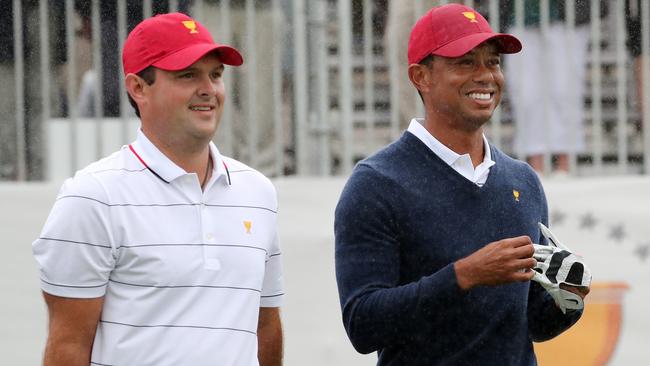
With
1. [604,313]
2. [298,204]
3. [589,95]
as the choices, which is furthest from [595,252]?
[298,204]

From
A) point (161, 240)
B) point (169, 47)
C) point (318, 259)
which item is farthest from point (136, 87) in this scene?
point (318, 259)

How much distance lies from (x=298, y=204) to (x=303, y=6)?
2.85 feet

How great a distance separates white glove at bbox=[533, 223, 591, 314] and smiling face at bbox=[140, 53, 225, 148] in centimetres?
85

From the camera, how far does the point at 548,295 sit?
3.35 meters

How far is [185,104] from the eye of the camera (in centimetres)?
306

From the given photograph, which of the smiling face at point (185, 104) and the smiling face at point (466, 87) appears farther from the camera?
the smiling face at point (466, 87)

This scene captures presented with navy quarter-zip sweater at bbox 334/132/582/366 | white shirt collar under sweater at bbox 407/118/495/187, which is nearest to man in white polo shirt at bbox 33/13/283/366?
navy quarter-zip sweater at bbox 334/132/582/366

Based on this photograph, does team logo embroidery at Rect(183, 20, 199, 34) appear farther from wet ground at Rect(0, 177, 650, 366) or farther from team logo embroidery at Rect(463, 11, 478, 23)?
wet ground at Rect(0, 177, 650, 366)

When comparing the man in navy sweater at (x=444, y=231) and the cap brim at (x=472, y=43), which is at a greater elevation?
the cap brim at (x=472, y=43)

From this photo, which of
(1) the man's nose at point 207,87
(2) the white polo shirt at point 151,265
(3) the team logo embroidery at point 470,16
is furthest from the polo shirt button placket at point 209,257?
(3) the team logo embroidery at point 470,16

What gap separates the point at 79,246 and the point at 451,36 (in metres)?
1.10

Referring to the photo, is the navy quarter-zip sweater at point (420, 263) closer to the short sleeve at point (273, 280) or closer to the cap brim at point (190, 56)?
the short sleeve at point (273, 280)

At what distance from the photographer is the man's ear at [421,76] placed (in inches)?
133

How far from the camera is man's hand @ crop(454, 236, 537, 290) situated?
2.97m
